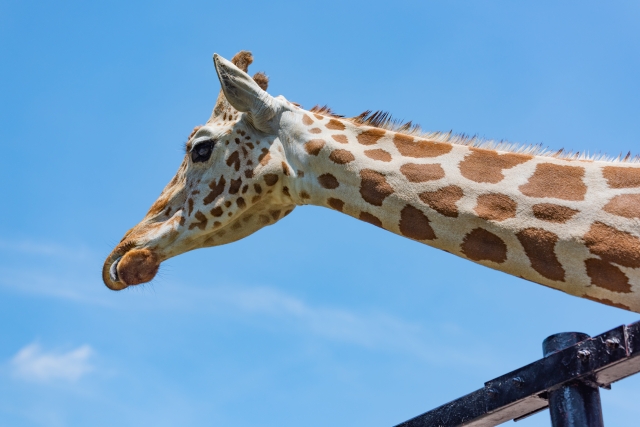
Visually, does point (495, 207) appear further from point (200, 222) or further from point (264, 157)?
point (200, 222)

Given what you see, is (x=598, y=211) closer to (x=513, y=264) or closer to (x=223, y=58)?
(x=513, y=264)

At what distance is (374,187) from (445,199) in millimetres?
651

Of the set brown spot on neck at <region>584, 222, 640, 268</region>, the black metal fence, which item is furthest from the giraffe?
the black metal fence

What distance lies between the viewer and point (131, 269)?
7.29m

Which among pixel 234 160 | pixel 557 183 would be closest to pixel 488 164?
pixel 557 183

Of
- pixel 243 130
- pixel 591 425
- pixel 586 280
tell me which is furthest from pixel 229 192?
pixel 591 425

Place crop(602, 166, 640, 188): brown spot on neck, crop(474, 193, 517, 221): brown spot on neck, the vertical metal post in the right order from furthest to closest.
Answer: crop(474, 193, 517, 221): brown spot on neck < crop(602, 166, 640, 188): brown spot on neck < the vertical metal post

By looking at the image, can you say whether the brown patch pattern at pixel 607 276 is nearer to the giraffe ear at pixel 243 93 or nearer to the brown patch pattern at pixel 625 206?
the brown patch pattern at pixel 625 206

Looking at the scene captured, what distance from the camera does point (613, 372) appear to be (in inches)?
168

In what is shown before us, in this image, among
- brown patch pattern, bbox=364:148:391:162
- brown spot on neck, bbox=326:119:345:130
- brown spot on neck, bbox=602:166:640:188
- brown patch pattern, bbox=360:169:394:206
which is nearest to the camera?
brown spot on neck, bbox=602:166:640:188

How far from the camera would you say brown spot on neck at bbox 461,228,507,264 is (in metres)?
5.66

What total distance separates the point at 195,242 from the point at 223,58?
1.67 m

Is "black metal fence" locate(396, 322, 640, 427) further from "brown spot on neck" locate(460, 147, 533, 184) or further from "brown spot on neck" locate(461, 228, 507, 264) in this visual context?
"brown spot on neck" locate(460, 147, 533, 184)

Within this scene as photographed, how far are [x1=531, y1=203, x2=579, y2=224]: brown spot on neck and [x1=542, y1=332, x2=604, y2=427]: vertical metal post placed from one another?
54.4 inches
